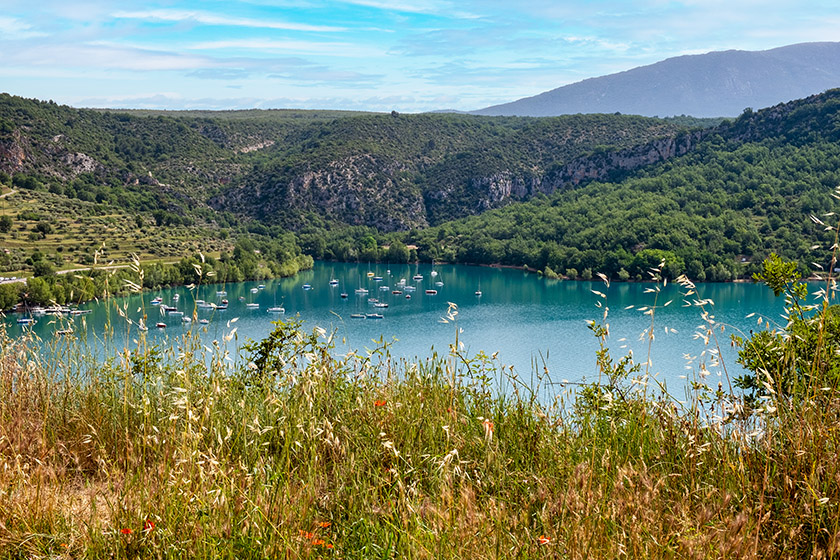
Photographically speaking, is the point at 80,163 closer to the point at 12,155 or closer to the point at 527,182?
the point at 12,155

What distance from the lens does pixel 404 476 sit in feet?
7.25

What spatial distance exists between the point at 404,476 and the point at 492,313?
41.8m

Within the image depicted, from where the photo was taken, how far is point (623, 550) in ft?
5.52

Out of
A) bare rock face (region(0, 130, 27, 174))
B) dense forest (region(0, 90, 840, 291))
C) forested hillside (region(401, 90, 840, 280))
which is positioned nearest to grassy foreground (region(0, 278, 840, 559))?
dense forest (region(0, 90, 840, 291))

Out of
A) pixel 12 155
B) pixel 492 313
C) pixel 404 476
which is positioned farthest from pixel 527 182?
pixel 404 476

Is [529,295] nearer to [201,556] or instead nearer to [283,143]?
[201,556]

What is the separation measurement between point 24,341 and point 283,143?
118599 mm

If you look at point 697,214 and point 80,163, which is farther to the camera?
point 80,163

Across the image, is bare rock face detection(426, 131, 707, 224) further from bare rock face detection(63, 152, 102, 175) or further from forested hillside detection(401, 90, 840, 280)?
bare rock face detection(63, 152, 102, 175)

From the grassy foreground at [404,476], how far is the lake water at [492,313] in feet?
59.5

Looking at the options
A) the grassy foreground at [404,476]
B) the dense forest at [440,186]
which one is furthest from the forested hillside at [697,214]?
the grassy foreground at [404,476]

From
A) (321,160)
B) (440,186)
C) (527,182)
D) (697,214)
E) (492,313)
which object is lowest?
(492,313)

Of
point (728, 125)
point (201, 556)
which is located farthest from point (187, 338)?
point (728, 125)

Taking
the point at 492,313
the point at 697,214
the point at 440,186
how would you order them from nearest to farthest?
1. the point at 492,313
2. the point at 697,214
3. the point at 440,186
